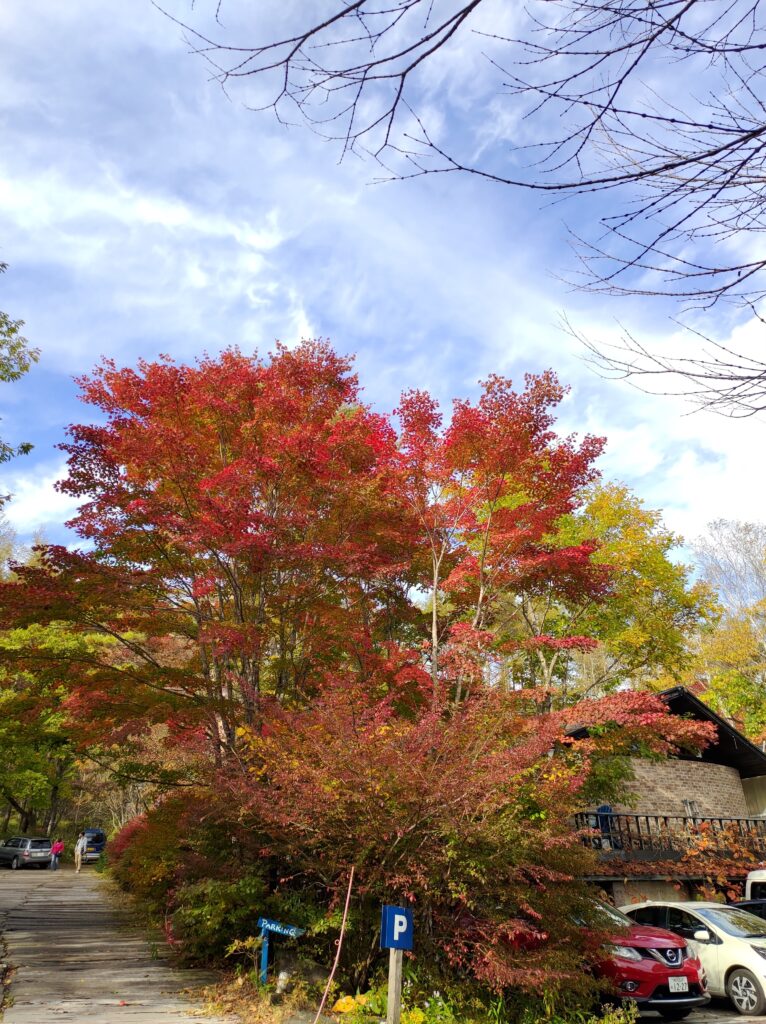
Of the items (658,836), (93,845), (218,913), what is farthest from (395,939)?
(93,845)

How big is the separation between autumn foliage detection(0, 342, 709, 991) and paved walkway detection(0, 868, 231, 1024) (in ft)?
3.27

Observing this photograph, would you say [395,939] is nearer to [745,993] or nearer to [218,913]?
[218,913]

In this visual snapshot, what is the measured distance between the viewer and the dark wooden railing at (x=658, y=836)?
14695 millimetres

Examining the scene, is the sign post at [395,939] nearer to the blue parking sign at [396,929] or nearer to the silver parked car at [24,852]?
the blue parking sign at [396,929]

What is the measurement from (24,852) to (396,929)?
97.2 ft

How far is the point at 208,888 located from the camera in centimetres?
788

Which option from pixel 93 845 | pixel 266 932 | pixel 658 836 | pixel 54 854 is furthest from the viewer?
pixel 93 845

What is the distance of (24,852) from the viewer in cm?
2759

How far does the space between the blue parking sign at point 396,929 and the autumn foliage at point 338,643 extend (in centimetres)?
101

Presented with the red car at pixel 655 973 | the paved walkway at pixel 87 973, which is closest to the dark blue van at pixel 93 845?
the paved walkway at pixel 87 973

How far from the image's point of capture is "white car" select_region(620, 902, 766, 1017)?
31.2 ft

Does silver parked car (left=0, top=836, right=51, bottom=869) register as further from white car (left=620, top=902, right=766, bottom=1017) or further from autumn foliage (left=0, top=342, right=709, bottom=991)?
white car (left=620, top=902, right=766, bottom=1017)

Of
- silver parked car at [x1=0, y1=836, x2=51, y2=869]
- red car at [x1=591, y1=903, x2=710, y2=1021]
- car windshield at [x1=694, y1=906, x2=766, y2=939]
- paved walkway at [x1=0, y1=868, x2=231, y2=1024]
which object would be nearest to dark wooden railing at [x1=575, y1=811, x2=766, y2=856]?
car windshield at [x1=694, y1=906, x2=766, y2=939]

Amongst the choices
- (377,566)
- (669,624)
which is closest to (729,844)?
(669,624)
